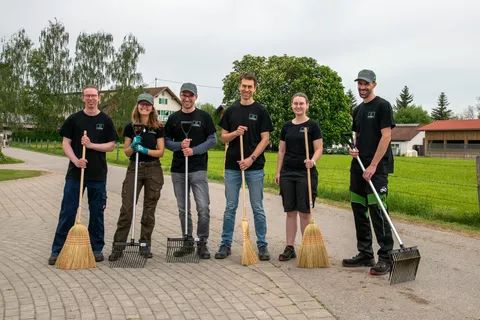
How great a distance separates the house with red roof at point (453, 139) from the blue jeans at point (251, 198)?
61.5 m

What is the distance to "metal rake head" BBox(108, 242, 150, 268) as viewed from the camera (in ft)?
18.3

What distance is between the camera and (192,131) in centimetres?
605

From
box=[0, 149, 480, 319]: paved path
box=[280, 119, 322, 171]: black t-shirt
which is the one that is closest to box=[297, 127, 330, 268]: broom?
box=[0, 149, 480, 319]: paved path

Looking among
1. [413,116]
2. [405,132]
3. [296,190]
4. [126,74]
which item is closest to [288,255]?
[296,190]

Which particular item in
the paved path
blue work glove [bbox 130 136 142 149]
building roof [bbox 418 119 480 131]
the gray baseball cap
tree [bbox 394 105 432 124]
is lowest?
the paved path

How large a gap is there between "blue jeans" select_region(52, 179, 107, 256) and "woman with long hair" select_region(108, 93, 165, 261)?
0.78 feet

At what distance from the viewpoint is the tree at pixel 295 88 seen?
51.6 m

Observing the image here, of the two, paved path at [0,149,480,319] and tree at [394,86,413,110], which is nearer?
paved path at [0,149,480,319]

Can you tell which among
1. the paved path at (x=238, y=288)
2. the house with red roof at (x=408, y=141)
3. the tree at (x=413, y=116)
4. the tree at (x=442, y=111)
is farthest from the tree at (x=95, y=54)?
the tree at (x=442, y=111)

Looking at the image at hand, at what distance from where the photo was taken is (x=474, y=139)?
65.4 meters

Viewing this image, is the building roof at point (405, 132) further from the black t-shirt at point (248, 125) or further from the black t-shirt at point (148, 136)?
the black t-shirt at point (148, 136)

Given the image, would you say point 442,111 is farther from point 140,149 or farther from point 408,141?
point 140,149

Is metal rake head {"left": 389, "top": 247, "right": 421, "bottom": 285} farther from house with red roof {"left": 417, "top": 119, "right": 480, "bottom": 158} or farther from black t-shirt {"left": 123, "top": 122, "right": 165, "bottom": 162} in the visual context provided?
house with red roof {"left": 417, "top": 119, "right": 480, "bottom": 158}

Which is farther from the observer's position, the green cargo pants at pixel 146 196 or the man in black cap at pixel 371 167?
the green cargo pants at pixel 146 196
